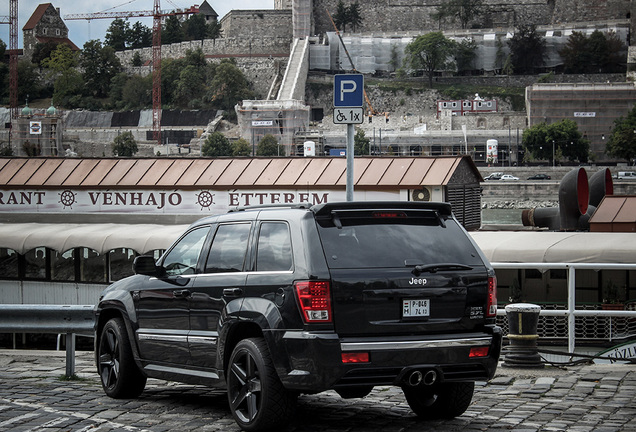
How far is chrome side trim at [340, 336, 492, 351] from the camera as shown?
6.36m

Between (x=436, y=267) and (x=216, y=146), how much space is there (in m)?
109

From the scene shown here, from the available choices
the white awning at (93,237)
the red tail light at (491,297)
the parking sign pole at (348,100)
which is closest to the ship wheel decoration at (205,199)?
the white awning at (93,237)

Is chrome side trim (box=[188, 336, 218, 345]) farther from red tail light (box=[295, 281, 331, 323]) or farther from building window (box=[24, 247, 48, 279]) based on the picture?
building window (box=[24, 247, 48, 279])

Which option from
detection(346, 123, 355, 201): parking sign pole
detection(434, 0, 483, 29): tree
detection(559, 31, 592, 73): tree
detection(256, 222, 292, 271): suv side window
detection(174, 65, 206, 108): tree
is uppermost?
detection(434, 0, 483, 29): tree

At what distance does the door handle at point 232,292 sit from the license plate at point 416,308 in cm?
111

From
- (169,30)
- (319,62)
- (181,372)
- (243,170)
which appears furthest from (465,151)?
(181,372)

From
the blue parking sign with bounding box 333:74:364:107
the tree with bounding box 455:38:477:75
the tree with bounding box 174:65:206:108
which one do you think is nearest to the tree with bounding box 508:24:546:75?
the tree with bounding box 455:38:477:75

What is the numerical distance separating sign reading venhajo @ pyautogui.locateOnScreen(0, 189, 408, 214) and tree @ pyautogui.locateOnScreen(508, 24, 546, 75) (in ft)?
377

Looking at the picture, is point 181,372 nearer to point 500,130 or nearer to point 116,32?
point 500,130

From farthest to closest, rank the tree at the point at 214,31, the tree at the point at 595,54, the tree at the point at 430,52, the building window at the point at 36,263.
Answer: the tree at the point at 214,31, the tree at the point at 595,54, the tree at the point at 430,52, the building window at the point at 36,263

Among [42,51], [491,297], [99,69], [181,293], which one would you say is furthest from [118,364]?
[42,51]

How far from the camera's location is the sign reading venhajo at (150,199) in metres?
24.2

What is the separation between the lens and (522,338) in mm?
9555

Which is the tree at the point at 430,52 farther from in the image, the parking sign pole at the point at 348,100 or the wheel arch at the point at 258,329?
the wheel arch at the point at 258,329
